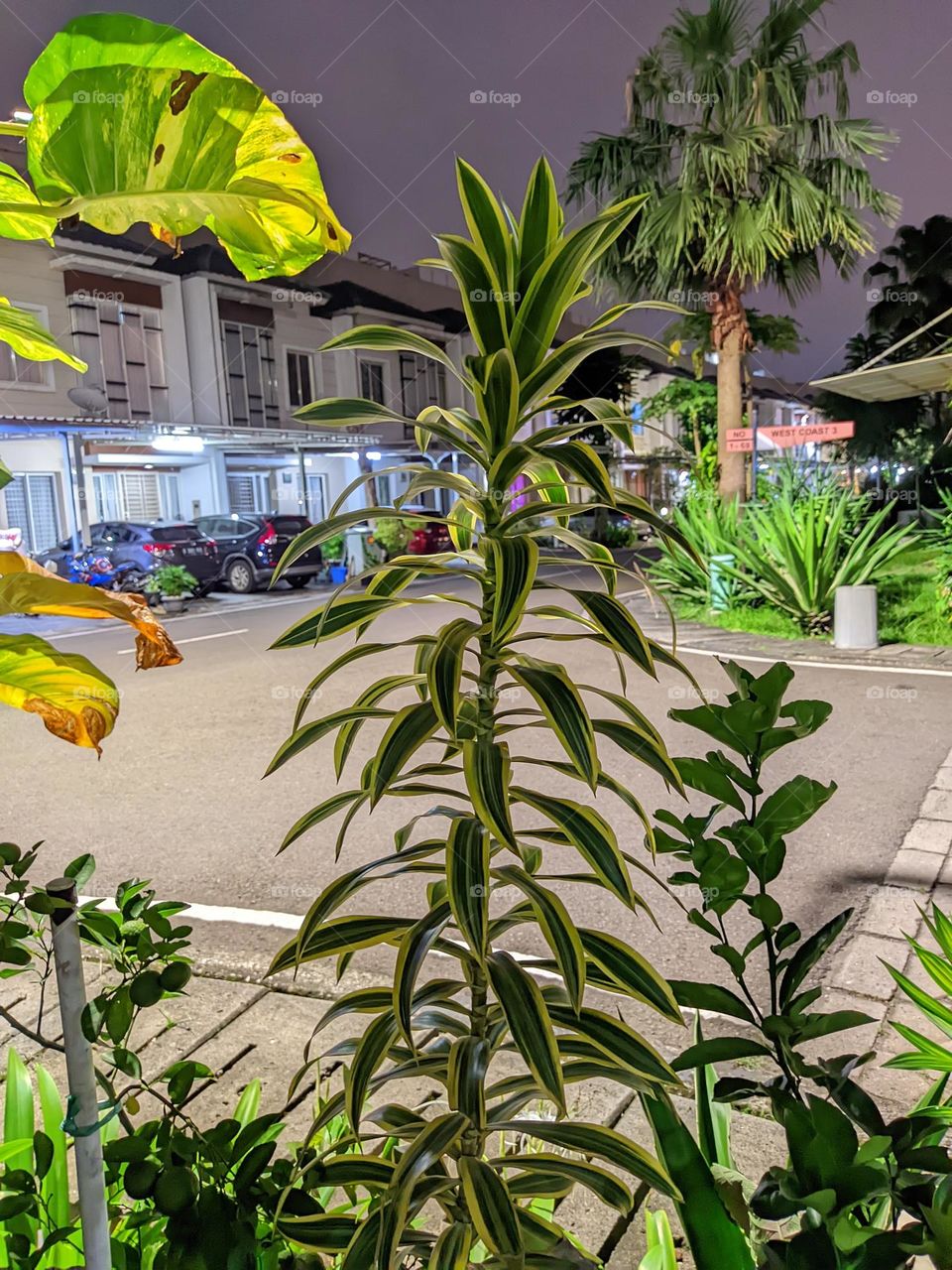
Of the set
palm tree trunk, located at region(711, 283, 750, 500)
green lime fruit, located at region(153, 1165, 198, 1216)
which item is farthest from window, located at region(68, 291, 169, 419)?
green lime fruit, located at region(153, 1165, 198, 1216)

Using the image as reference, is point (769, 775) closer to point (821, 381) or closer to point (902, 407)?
point (821, 381)

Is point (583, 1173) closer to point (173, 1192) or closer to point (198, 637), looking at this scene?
point (173, 1192)

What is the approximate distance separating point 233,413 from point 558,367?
2252cm

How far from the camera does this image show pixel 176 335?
20797 mm

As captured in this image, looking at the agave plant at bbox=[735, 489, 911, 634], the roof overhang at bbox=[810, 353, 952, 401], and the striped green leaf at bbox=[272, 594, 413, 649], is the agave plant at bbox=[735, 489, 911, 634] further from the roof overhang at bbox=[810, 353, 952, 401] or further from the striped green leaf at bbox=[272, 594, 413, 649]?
the striped green leaf at bbox=[272, 594, 413, 649]

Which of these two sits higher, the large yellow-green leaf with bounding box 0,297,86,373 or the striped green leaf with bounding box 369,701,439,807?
the large yellow-green leaf with bounding box 0,297,86,373

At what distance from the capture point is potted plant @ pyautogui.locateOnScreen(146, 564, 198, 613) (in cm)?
1416

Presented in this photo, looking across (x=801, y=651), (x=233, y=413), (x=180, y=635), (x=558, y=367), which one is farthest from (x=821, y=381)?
(x=233, y=413)

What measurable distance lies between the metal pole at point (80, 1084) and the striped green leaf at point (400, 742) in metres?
0.36

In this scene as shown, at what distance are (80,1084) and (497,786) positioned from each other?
59 centimetres

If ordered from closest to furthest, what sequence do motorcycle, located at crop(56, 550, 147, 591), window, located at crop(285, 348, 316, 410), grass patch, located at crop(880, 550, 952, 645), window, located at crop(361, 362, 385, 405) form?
grass patch, located at crop(880, 550, 952, 645) < motorcycle, located at crop(56, 550, 147, 591) < window, located at crop(285, 348, 316, 410) < window, located at crop(361, 362, 385, 405)

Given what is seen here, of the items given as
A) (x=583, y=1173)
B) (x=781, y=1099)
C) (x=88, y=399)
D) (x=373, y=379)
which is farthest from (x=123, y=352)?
(x=781, y=1099)

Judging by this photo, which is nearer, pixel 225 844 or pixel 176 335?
pixel 225 844

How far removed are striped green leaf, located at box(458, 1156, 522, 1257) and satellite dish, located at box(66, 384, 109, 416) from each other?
1852cm
